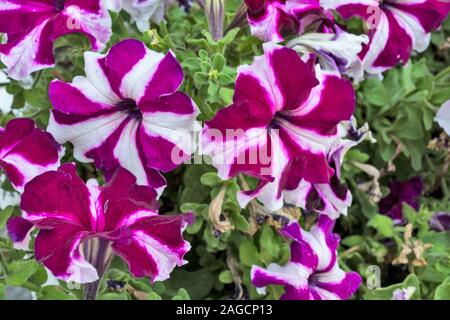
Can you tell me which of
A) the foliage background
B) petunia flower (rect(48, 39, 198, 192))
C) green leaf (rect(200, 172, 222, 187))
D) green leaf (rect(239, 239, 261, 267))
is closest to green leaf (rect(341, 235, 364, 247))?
the foliage background

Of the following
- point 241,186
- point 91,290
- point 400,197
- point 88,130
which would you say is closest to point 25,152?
point 88,130

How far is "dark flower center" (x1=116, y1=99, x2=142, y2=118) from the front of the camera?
939mm

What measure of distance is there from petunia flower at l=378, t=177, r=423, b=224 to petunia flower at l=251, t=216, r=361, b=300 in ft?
1.02

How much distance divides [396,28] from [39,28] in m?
0.52

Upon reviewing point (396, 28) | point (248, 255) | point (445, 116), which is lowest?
point (248, 255)

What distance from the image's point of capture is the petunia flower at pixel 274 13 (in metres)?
0.92

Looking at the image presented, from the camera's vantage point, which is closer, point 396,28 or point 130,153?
point 130,153

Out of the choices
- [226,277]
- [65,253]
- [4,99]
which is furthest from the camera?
[4,99]

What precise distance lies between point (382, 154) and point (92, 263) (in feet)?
2.08

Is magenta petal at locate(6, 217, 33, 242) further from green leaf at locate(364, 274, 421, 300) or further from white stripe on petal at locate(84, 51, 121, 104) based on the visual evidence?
green leaf at locate(364, 274, 421, 300)

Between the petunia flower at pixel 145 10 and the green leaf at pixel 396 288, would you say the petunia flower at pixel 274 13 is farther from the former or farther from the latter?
the green leaf at pixel 396 288

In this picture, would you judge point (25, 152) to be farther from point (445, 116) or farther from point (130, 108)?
point (445, 116)

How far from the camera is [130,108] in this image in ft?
3.12

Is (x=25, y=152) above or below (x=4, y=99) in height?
above
